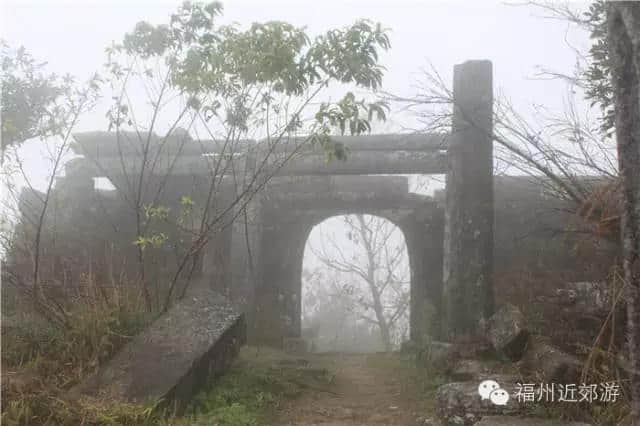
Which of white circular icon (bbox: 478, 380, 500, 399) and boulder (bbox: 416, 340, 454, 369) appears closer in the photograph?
white circular icon (bbox: 478, 380, 500, 399)

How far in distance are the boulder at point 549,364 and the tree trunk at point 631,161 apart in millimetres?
1161

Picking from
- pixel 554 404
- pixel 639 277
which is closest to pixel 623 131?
pixel 639 277

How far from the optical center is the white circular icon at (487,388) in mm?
4473

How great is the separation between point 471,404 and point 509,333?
4.67ft

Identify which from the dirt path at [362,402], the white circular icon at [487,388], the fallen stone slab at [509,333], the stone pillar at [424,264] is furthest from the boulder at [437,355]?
the stone pillar at [424,264]

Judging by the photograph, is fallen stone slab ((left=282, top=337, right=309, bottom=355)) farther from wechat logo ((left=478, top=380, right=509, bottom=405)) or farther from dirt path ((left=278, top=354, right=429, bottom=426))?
wechat logo ((left=478, top=380, right=509, bottom=405))

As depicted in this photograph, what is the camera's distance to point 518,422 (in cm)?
404

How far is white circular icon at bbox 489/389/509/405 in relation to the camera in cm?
441

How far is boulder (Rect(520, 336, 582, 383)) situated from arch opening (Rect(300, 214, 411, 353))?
8816 mm

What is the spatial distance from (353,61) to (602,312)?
11.5 ft

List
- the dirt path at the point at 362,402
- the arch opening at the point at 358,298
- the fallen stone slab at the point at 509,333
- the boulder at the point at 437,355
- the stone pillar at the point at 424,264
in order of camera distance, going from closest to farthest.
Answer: the dirt path at the point at 362,402, the fallen stone slab at the point at 509,333, the boulder at the point at 437,355, the stone pillar at the point at 424,264, the arch opening at the point at 358,298

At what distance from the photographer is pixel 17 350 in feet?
16.5

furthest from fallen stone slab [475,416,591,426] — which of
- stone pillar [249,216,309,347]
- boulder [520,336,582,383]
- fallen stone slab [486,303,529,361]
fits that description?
stone pillar [249,216,309,347]

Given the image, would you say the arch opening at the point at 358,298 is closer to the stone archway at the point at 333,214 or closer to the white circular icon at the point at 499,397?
the stone archway at the point at 333,214
